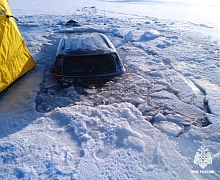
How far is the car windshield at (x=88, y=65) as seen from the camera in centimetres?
472

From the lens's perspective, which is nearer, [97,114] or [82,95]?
[97,114]

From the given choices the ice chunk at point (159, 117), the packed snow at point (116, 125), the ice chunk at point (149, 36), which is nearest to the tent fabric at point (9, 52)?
the packed snow at point (116, 125)

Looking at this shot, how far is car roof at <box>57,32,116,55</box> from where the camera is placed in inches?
184

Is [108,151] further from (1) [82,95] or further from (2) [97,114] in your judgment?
(1) [82,95]

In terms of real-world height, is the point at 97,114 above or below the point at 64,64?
below

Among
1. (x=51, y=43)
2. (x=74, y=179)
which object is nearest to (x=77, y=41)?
(x=74, y=179)

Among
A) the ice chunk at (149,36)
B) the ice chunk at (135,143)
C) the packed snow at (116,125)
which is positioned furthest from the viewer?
the ice chunk at (149,36)

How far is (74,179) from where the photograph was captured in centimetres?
272

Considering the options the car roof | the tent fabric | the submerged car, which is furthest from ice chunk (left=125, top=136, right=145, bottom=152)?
the tent fabric

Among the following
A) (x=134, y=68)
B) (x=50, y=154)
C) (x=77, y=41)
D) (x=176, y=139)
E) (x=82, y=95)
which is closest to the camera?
(x=50, y=154)

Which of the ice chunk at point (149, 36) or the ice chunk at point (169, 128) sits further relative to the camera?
the ice chunk at point (149, 36)

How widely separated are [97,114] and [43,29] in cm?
910

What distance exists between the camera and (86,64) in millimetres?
4793

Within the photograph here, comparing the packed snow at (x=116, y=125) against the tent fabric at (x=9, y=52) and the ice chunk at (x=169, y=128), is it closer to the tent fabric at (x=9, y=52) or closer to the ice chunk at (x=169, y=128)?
the ice chunk at (x=169, y=128)
